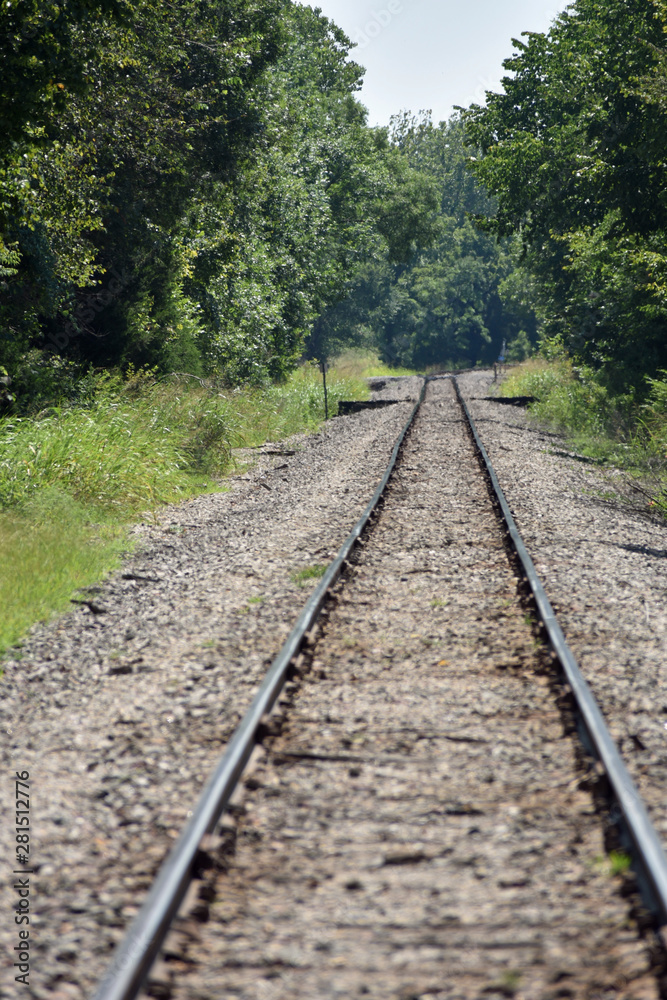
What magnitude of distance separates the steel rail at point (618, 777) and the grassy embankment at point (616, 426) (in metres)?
7.07

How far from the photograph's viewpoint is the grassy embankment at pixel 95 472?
299 inches

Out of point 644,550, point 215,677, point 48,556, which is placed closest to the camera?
point 215,677

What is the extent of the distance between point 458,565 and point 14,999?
5.68 metres

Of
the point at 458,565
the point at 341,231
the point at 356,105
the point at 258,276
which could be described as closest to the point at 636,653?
the point at 458,565

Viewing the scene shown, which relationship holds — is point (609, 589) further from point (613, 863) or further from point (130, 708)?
Answer: point (613, 863)

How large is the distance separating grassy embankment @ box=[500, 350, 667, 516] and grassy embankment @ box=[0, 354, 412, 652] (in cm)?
675

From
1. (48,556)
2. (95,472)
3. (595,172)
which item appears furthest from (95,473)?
(595,172)

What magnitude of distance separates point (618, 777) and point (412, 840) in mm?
900

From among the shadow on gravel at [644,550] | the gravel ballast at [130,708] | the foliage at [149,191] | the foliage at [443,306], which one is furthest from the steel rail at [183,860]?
the foliage at [443,306]

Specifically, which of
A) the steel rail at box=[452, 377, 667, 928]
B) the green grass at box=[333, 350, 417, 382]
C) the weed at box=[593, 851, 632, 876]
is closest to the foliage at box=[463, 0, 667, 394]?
the steel rail at box=[452, 377, 667, 928]

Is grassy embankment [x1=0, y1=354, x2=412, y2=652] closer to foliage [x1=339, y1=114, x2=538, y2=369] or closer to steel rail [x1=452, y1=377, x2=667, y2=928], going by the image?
steel rail [x1=452, y1=377, x2=667, y2=928]

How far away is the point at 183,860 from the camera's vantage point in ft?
9.64

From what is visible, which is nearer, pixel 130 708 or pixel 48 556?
pixel 130 708

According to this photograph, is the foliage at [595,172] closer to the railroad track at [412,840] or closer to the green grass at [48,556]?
the green grass at [48,556]
